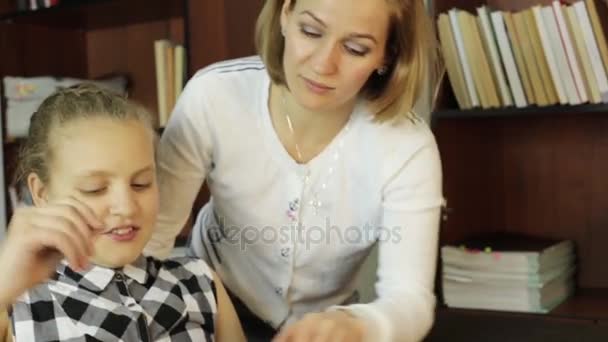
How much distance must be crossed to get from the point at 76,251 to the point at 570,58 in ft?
4.09

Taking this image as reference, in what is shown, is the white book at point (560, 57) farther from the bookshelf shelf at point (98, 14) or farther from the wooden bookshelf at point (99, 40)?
the bookshelf shelf at point (98, 14)

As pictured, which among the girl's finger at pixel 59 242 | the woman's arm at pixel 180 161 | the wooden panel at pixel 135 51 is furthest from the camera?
the wooden panel at pixel 135 51

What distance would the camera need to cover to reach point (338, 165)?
4.15 feet

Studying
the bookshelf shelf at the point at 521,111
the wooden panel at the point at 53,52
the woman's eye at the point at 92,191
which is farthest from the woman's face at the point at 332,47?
the wooden panel at the point at 53,52

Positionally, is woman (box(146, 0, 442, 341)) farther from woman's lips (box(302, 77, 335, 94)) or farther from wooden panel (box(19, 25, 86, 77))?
wooden panel (box(19, 25, 86, 77))

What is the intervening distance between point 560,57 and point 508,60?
113 millimetres

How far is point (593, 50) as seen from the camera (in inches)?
63.5

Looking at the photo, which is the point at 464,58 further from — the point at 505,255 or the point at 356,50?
the point at 356,50

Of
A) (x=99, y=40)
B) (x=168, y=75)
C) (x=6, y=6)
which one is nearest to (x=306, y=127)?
(x=168, y=75)

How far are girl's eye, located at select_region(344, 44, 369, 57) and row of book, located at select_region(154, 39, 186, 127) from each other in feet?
3.67

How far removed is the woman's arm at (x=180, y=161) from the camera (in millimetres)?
1231

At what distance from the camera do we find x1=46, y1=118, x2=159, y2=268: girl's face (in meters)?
0.98

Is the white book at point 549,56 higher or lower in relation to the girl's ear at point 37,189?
higher

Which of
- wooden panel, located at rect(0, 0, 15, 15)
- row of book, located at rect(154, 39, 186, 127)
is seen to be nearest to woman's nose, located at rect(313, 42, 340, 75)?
row of book, located at rect(154, 39, 186, 127)
